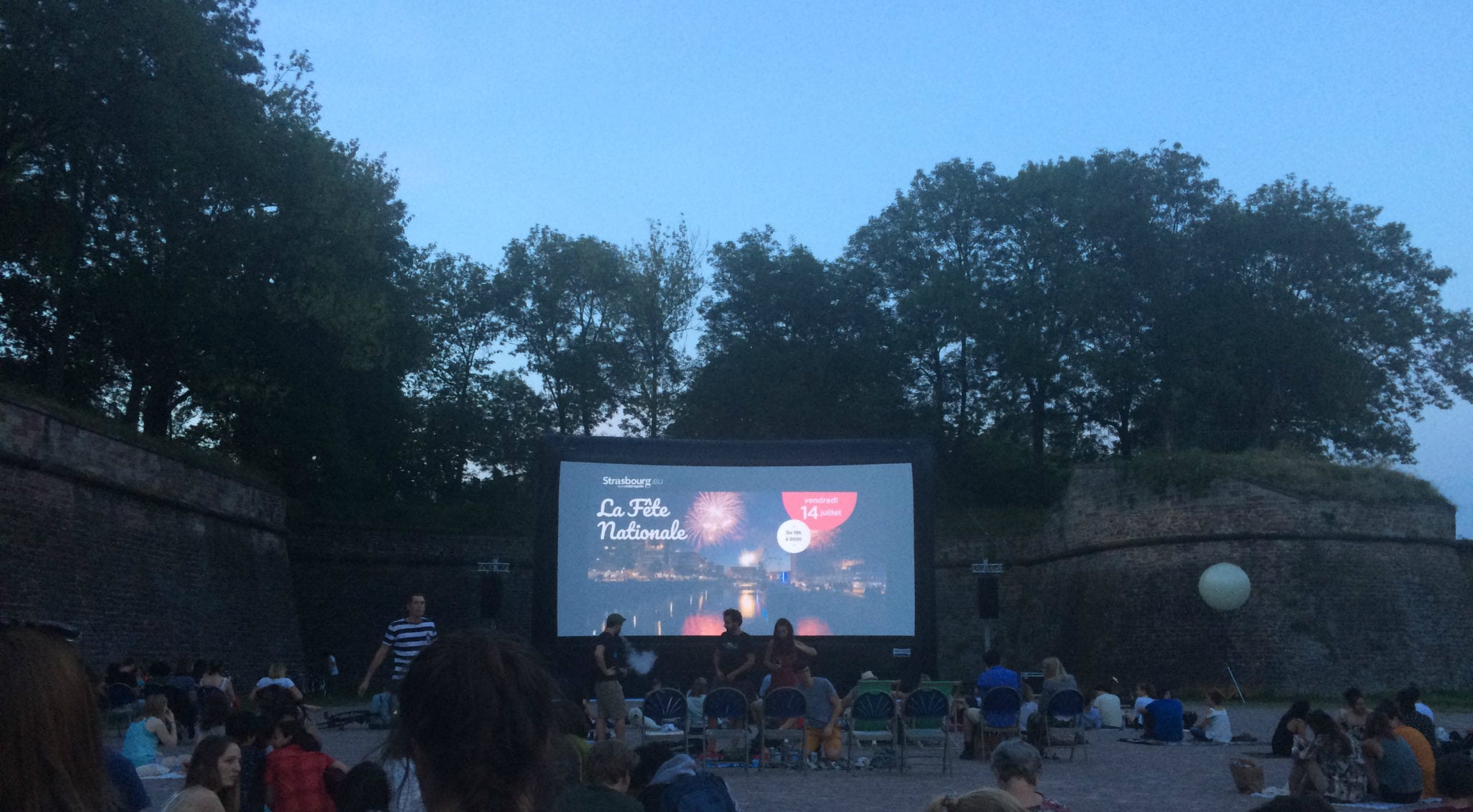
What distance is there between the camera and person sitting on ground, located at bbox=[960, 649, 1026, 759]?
Result: 448 inches

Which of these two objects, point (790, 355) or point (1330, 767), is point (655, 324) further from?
point (1330, 767)

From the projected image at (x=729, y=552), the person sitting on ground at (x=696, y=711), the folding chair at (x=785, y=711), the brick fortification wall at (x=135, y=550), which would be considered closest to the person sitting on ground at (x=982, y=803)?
the folding chair at (x=785, y=711)

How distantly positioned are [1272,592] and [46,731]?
23458 millimetres

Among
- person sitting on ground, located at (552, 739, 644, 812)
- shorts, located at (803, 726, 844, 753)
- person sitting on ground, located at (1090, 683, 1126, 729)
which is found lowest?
person sitting on ground, located at (1090, 683, 1126, 729)

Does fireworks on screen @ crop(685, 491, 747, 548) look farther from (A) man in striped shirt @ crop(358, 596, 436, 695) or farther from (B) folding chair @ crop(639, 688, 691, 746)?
(A) man in striped shirt @ crop(358, 596, 436, 695)

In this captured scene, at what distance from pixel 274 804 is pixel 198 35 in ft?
58.5

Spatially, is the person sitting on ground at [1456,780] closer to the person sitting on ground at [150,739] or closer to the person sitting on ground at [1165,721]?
the person sitting on ground at [150,739]

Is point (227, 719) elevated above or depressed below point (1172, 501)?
below

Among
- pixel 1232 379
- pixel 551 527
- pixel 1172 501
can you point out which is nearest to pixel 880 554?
pixel 551 527

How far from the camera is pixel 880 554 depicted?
17922 millimetres

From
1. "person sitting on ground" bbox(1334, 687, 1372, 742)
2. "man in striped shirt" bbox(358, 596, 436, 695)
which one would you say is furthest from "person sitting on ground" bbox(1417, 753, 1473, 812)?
"man in striped shirt" bbox(358, 596, 436, 695)

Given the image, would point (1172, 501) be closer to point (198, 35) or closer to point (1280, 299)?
point (1280, 299)

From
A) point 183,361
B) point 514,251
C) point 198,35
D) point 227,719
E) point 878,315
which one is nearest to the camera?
point 227,719

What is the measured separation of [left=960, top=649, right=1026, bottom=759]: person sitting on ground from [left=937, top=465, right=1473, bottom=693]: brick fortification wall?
11.5 m
